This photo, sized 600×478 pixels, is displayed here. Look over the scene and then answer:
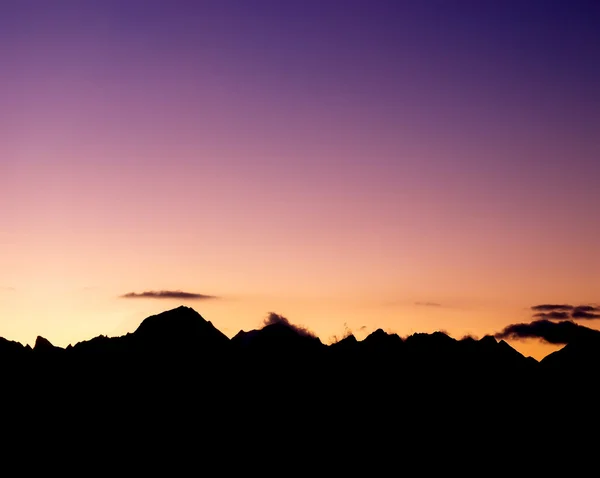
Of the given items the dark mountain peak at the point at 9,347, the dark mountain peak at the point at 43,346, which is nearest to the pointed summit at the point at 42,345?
the dark mountain peak at the point at 43,346

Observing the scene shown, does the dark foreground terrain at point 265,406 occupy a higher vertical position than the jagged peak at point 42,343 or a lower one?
lower

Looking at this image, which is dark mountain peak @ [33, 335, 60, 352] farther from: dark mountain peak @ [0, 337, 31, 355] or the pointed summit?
dark mountain peak @ [0, 337, 31, 355]

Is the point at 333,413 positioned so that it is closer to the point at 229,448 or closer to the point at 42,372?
the point at 229,448

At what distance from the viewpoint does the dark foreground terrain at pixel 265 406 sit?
539 feet

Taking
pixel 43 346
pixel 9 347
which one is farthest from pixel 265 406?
pixel 9 347

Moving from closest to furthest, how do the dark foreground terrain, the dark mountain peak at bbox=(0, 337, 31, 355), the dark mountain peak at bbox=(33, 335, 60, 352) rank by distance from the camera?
1. the dark foreground terrain
2. the dark mountain peak at bbox=(0, 337, 31, 355)
3. the dark mountain peak at bbox=(33, 335, 60, 352)

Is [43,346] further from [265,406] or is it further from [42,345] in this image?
[265,406]

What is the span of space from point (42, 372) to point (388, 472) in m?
88.6

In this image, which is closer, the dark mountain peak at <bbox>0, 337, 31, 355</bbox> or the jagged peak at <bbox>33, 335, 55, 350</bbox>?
the dark mountain peak at <bbox>0, 337, 31, 355</bbox>

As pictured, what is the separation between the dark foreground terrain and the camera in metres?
164

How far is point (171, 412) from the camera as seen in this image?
17738 cm

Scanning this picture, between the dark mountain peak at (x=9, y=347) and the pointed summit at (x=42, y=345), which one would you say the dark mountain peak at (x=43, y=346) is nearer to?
the pointed summit at (x=42, y=345)

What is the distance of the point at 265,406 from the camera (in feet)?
605

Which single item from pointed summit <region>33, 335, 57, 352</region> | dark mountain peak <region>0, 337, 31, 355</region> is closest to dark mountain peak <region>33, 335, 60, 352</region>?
pointed summit <region>33, 335, 57, 352</region>
